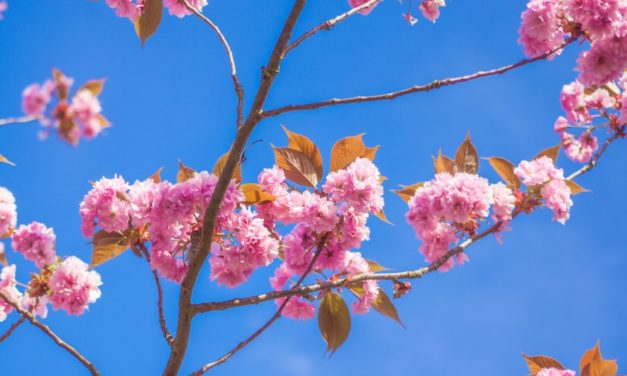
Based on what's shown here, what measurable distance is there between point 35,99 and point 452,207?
72.0 inches

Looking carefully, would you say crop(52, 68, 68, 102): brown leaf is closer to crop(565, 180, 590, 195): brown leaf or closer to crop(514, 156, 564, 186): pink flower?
crop(514, 156, 564, 186): pink flower

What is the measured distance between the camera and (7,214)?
295cm

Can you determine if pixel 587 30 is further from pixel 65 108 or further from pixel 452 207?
pixel 65 108

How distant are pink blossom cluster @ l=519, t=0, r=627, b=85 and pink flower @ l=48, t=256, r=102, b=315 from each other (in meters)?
2.45

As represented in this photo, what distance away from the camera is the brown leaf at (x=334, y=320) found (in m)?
3.12

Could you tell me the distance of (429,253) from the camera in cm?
304

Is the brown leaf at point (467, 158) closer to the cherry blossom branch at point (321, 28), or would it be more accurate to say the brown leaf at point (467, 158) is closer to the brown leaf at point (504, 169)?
the brown leaf at point (504, 169)

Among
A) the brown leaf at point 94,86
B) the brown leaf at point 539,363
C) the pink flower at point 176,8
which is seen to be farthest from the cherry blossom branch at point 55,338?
the brown leaf at point 539,363

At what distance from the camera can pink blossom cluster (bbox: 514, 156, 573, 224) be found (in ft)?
9.66

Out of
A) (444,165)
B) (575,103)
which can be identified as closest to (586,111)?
(575,103)

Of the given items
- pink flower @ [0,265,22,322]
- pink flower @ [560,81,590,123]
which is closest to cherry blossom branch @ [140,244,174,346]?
pink flower @ [0,265,22,322]

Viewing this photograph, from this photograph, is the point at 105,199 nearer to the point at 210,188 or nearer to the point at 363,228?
the point at 210,188

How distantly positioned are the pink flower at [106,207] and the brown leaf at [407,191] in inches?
53.5

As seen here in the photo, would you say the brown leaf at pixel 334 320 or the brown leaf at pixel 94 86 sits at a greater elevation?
the brown leaf at pixel 334 320
